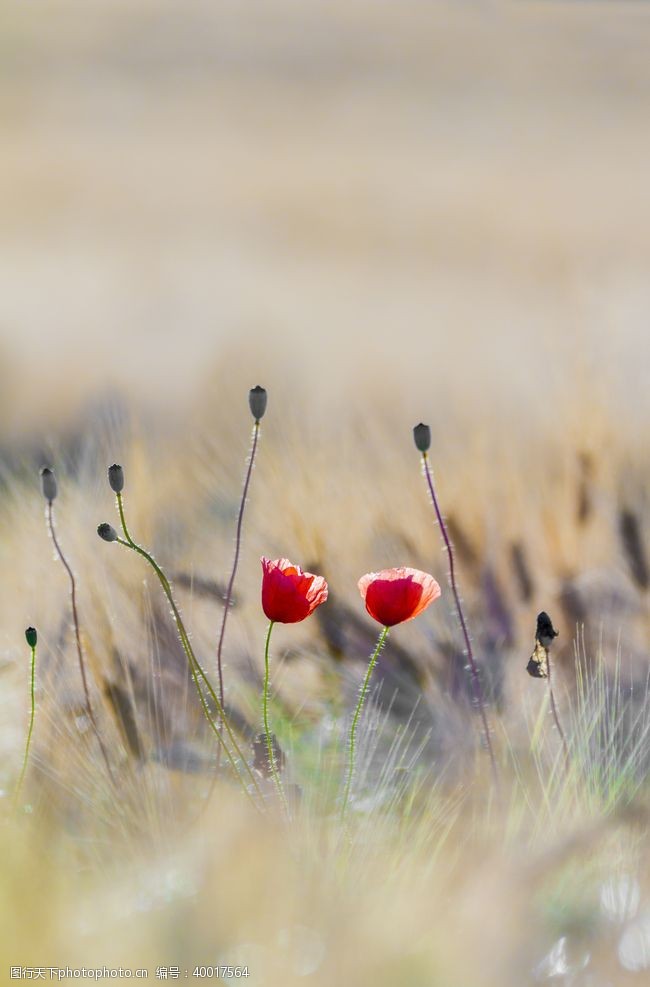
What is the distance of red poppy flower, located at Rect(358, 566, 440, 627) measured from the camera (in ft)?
1.56

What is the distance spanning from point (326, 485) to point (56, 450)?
15 cm

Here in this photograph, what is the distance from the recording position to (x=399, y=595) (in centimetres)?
48

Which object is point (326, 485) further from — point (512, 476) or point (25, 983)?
point (25, 983)

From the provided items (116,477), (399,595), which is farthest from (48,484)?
(399,595)

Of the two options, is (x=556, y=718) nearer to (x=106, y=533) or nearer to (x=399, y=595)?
(x=399, y=595)

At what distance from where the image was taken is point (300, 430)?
A: 70 cm

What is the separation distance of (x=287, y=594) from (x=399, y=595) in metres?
0.04

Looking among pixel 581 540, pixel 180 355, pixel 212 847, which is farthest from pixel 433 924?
pixel 180 355

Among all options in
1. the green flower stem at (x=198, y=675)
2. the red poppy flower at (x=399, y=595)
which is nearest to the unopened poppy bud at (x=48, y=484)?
the green flower stem at (x=198, y=675)

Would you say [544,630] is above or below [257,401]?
below

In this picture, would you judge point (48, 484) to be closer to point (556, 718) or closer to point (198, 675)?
point (198, 675)

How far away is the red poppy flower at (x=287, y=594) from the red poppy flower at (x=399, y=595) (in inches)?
0.9

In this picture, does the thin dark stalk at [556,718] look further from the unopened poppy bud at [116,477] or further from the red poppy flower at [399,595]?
the unopened poppy bud at [116,477]

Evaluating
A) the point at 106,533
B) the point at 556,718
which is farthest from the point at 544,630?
the point at 106,533
